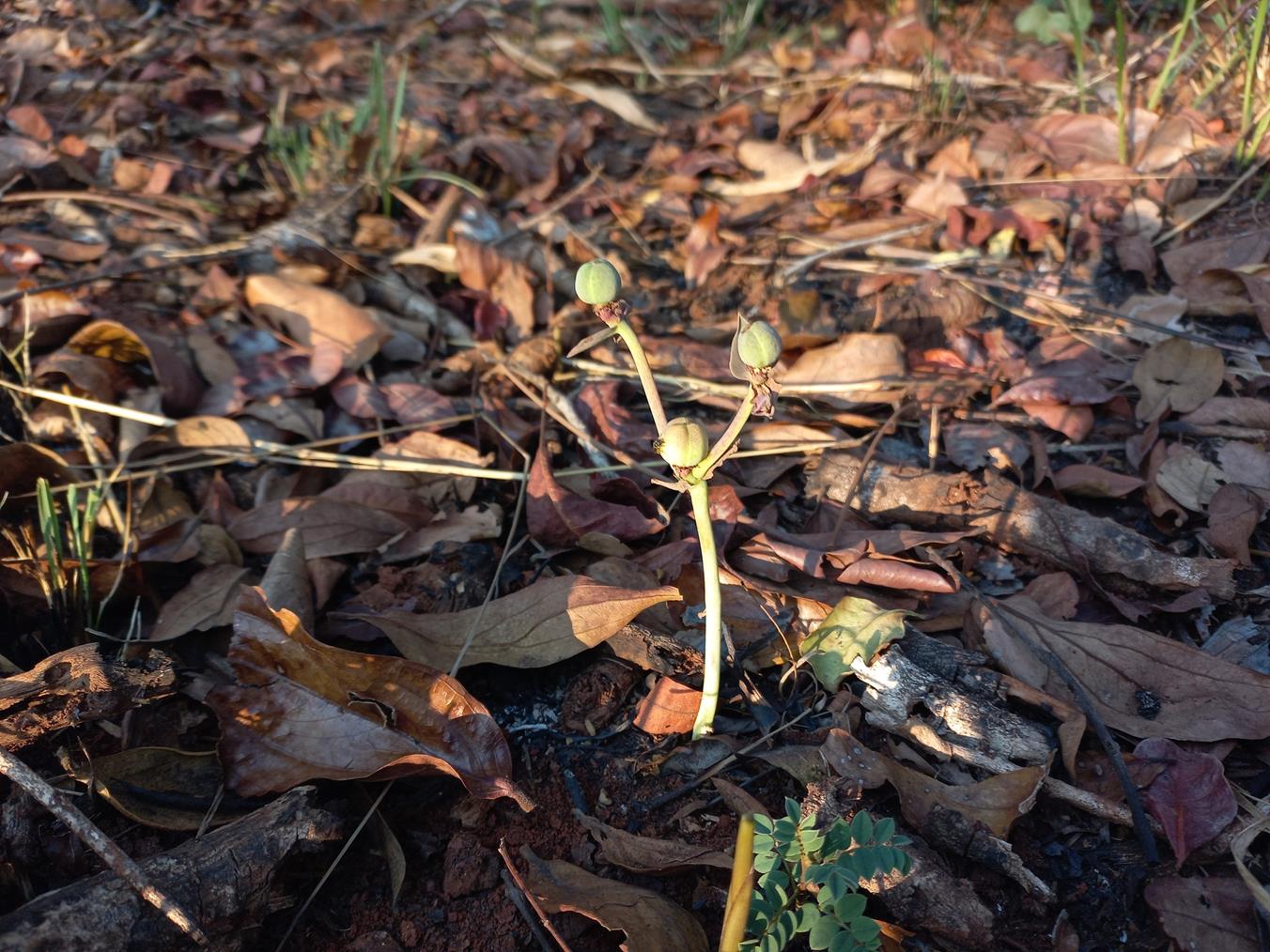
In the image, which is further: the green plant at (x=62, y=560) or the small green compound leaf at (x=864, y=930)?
the green plant at (x=62, y=560)

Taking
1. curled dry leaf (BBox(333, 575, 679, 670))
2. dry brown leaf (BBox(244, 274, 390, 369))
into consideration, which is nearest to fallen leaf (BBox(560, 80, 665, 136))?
dry brown leaf (BBox(244, 274, 390, 369))

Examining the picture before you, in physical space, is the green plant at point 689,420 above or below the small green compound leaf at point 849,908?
above

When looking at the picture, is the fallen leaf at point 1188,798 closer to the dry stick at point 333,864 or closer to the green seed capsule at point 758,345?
the green seed capsule at point 758,345

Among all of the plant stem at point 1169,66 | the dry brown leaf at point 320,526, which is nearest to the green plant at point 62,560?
the dry brown leaf at point 320,526

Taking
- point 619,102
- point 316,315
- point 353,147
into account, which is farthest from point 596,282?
point 619,102

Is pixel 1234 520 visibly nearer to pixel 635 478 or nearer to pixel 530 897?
pixel 635 478
